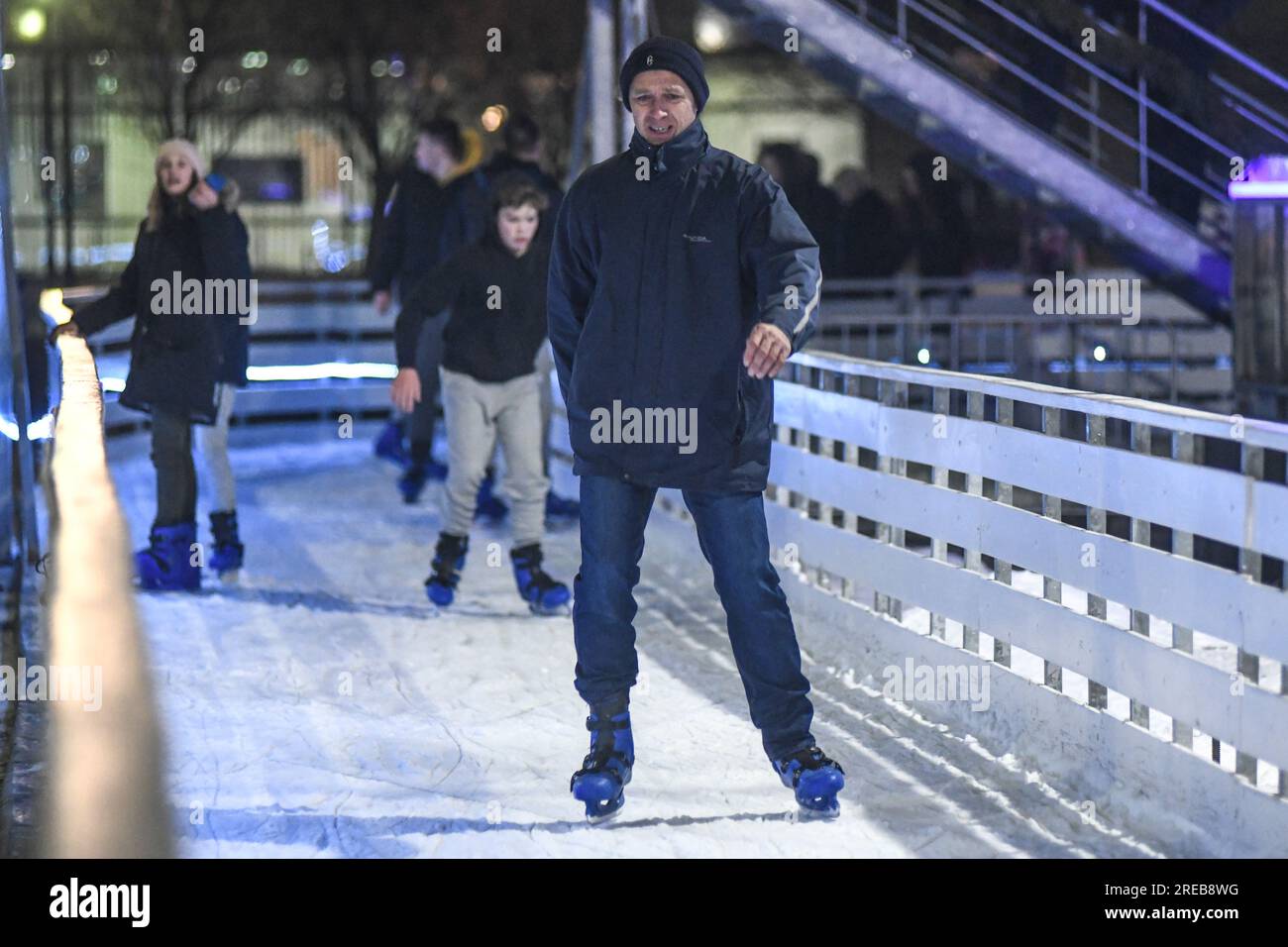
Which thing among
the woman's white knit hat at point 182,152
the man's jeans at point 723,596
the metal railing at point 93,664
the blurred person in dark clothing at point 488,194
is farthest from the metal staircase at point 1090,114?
the man's jeans at point 723,596

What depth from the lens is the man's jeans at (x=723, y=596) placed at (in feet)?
18.3

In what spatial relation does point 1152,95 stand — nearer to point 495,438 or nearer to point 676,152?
point 495,438

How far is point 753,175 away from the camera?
551 centimetres

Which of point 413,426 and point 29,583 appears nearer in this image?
point 29,583

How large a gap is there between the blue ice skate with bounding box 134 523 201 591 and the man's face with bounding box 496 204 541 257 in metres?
1.96

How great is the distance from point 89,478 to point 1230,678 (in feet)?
11.9

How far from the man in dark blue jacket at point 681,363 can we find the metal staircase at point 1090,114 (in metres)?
6.23

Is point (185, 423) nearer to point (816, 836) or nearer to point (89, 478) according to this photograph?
point (89, 478)

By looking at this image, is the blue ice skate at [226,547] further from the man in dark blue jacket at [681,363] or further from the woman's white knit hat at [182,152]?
the man in dark blue jacket at [681,363]

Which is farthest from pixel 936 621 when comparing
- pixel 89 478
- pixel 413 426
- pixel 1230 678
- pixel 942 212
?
pixel 942 212

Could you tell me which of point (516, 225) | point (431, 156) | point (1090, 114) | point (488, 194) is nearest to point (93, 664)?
point (516, 225)

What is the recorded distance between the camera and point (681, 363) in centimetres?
545

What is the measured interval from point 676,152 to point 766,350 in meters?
0.64

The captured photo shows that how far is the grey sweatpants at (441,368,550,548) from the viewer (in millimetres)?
8727
